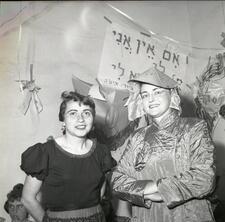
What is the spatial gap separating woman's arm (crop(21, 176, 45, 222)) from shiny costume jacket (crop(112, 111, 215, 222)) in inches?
11.0

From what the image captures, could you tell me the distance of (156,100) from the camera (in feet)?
4.10

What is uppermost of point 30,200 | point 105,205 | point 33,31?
point 33,31

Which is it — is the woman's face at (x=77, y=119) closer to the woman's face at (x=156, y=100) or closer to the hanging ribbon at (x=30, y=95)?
the woman's face at (x=156, y=100)

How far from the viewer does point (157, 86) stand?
126 centimetres

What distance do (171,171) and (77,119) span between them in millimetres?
384

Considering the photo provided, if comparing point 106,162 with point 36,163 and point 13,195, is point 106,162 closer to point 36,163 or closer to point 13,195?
point 36,163

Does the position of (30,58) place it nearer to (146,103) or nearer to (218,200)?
(146,103)

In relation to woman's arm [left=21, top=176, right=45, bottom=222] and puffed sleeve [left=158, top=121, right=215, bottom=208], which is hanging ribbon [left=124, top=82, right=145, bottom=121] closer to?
puffed sleeve [left=158, top=121, right=215, bottom=208]

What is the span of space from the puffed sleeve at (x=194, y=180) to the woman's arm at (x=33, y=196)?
0.45m

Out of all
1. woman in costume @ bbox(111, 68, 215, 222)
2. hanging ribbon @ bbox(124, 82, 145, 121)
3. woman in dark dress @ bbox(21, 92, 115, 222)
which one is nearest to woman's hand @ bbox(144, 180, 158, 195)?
woman in costume @ bbox(111, 68, 215, 222)

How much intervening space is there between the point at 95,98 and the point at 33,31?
510 mm

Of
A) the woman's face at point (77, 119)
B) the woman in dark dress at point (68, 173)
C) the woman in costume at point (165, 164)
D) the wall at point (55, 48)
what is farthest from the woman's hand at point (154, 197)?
the wall at point (55, 48)

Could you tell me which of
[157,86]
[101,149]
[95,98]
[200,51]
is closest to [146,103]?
[157,86]

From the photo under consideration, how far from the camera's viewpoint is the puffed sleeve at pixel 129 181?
1.17m
